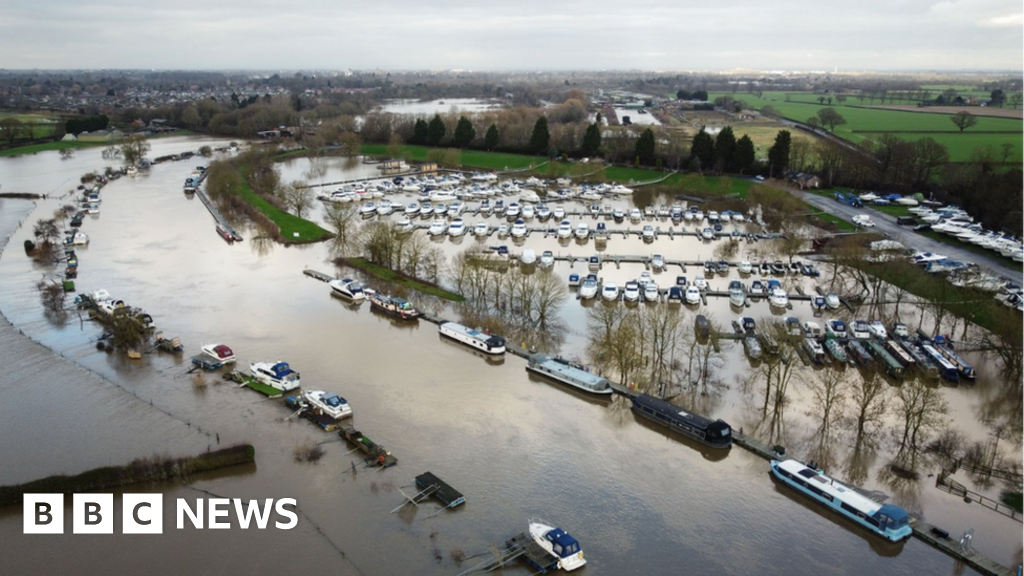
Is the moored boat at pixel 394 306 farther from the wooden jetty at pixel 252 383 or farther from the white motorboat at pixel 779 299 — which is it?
the white motorboat at pixel 779 299

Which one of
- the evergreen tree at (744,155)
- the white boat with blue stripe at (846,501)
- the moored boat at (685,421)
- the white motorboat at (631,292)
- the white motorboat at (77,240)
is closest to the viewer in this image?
the white boat with blue stripe at (846,501)

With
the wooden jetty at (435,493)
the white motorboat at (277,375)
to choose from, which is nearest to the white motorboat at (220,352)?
the white motorboat at (277,375)

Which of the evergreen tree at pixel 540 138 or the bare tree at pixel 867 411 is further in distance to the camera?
the evergreen tree at pixel 540 138

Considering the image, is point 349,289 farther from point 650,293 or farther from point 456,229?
point 650,293

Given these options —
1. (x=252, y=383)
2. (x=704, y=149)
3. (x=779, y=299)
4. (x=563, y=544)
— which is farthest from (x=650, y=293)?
(x=704, y=149)

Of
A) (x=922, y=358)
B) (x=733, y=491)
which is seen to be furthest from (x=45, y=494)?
(x=922, y=358)

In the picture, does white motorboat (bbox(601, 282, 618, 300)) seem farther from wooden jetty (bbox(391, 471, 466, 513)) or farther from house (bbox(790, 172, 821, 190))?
house (bbox(790, 172, 821, 190))
